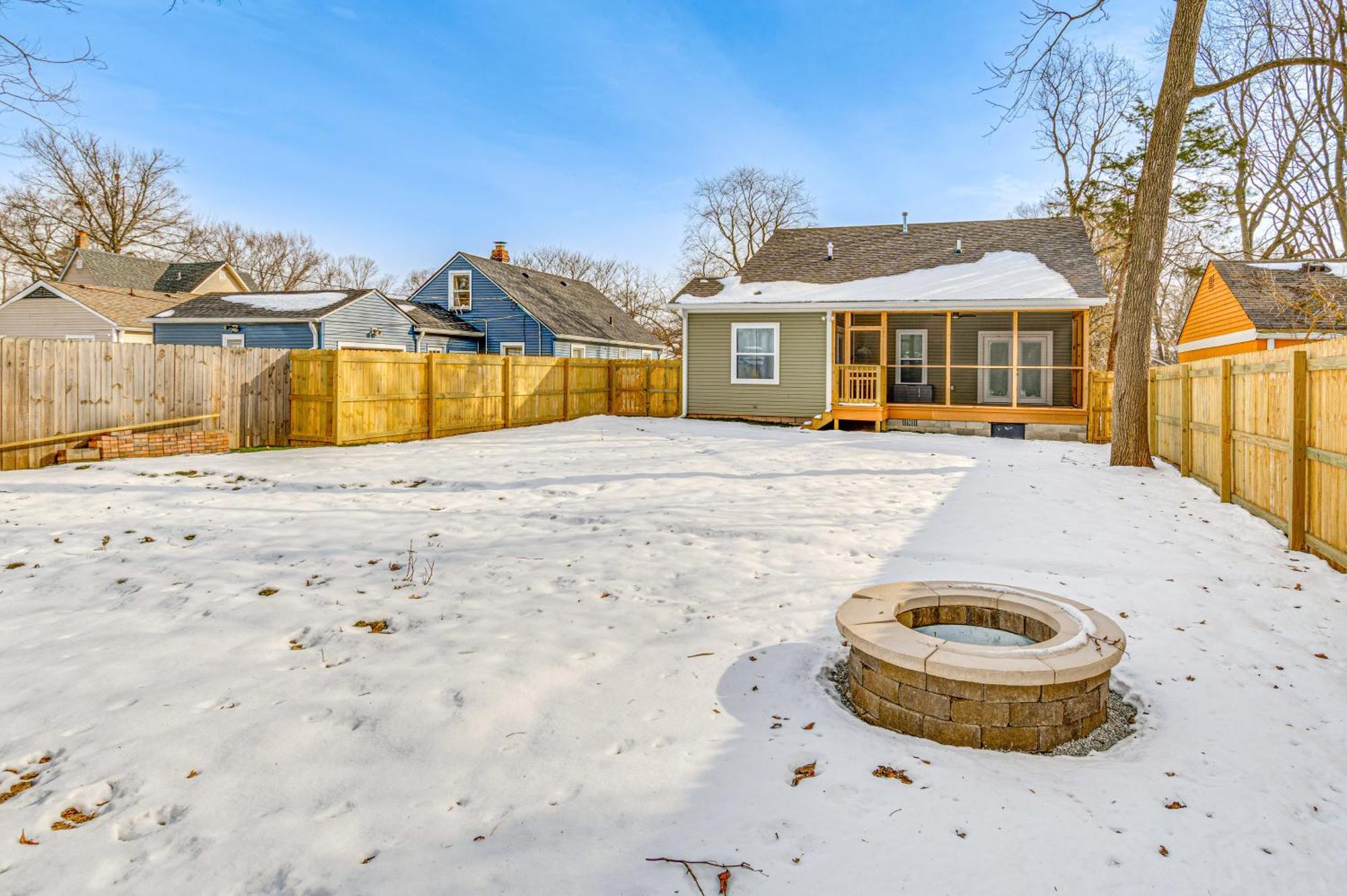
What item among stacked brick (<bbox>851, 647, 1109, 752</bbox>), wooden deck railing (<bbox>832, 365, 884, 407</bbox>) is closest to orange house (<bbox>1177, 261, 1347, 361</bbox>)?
wooden deck railing (<bbox>832, 365, 884, 407</bbox>)

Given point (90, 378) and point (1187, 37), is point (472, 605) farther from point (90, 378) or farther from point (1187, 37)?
point (1187, 37)

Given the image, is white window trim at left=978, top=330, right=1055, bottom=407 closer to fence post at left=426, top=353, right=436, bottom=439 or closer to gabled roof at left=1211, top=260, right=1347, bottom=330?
gabled roof at left=1211, top=260, right=1347, bottom=330

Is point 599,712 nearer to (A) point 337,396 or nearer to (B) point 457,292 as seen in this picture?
(A) point 337,396

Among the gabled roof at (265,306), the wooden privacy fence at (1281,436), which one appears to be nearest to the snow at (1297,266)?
the wooden privacy fence at (1281,436)

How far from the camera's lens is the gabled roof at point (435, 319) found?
83.2ft

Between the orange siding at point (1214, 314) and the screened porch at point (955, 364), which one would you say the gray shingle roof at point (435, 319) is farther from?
the orange siding at point (1214, 314)

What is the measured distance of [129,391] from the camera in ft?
35.2

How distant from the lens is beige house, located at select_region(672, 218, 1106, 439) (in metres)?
16.3

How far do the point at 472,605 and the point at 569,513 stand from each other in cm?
265

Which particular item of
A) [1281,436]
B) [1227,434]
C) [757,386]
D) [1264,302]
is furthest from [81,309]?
[1264,302]

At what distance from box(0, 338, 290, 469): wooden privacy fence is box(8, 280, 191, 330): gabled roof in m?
16.0

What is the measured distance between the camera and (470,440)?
13.4 meters

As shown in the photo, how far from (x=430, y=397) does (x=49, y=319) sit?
68.3 ft

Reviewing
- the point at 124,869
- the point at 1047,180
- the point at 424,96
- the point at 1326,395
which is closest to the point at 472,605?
the point at 124,869
